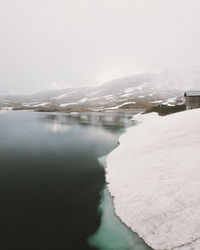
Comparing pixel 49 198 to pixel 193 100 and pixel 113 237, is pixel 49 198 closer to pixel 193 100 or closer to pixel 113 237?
pixel 113 237

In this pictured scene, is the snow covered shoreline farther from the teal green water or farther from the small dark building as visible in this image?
the small dark building

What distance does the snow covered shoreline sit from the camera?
1093 centimetres

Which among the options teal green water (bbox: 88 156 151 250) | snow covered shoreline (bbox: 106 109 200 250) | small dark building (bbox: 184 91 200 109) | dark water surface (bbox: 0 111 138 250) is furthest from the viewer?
small dark building (bbox: 184 91 200 109)

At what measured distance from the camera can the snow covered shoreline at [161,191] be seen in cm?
1093

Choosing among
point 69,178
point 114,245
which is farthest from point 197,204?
point 69,178

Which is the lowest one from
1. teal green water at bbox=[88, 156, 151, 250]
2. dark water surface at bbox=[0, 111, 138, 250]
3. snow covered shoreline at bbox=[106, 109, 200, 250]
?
teal green water at bbox=[88, 156, 151, 250]

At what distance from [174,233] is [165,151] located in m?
13.2

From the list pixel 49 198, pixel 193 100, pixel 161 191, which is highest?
pixel 193 100

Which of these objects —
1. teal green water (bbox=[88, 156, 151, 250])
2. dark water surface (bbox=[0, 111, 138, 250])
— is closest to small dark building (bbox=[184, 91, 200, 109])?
dark water surface (bbox=[0, 111, 138, 250])

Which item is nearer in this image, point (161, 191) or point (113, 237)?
point (113, 237)

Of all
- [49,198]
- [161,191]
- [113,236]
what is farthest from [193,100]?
[113,236]

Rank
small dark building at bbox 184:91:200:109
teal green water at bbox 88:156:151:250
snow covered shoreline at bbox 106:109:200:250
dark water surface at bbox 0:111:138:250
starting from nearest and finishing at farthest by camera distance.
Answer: snow covered shoreline at bbox 106:109:200:250 → teal green water at bbox 88:156:151:250 → dark water surface at bbox 0:111:138:250 → small dark building at bbox 184:91:200:109

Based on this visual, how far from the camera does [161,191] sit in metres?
14.9

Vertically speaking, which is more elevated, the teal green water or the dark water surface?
the dark water surface
